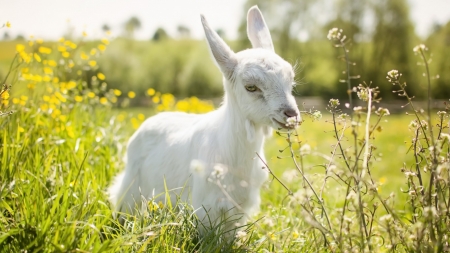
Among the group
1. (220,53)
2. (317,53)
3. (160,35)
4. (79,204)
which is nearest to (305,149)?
(220,53)

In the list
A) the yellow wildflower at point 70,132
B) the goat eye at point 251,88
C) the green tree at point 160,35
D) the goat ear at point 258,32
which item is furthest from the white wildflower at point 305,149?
the green tree at point 160,35

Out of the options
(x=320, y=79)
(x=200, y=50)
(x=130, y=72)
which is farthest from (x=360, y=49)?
(x=130, y=72)

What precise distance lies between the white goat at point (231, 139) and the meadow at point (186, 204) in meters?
0.19

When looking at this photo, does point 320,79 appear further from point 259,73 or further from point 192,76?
point 259,73

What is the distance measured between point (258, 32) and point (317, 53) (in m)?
22.1

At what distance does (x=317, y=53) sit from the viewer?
963 inches

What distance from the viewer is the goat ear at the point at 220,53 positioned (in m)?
2.88

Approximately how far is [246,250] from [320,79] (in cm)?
2285

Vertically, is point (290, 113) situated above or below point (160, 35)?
below

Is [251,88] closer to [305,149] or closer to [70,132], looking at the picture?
[305,149]

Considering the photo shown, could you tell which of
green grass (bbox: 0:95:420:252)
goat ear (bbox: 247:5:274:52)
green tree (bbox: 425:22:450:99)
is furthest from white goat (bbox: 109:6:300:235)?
green tree (bbox: 425:22:450:99)

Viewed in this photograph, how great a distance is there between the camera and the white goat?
2735 mm

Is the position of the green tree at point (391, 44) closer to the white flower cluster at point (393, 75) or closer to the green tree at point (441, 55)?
the green tree at point (441, 55)

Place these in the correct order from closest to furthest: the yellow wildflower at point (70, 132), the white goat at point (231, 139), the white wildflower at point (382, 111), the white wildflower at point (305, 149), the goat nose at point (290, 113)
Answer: the white wildflower at point (305, 149), the white wildflower at point (382, 111), the goat nose at point (290, 113), the white goat at point (231, 139), the yellow wildflower at point (70, 132)
